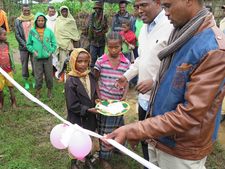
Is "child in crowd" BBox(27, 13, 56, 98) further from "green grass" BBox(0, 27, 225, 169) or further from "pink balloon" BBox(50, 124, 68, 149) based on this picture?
"pink balloon" BBox(50, 124, 68, 149)

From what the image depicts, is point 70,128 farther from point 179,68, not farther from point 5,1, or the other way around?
point 5,1

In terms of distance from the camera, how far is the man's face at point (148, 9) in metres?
2.88

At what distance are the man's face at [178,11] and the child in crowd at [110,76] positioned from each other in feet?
6.13

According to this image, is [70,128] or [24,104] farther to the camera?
[24,104]

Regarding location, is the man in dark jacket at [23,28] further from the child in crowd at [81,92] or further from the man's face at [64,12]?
the child in crowd at [81,92]

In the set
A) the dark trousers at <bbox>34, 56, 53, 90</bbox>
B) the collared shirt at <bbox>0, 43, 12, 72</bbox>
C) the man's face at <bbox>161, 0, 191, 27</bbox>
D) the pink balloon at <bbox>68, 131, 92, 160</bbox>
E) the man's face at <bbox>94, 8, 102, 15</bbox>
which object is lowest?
the dark trousers at <bbox>34, 56, 53, 90</bbox>

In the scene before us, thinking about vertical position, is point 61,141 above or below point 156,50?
below

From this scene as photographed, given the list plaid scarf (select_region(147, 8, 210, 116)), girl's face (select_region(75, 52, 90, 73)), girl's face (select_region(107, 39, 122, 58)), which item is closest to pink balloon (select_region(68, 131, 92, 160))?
plaid scarf (select_region(147, 8, 210, 116))

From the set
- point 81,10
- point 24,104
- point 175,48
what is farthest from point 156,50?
point 81,10

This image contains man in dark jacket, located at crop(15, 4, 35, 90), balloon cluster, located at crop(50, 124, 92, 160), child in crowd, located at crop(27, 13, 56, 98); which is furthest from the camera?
man in dark jacket, located at crop(15, 4, 35, 90)

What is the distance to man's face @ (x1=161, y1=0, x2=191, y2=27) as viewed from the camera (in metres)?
1.75

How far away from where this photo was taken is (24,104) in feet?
20.0

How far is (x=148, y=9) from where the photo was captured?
2912mm

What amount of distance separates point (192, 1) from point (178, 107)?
0.59m
